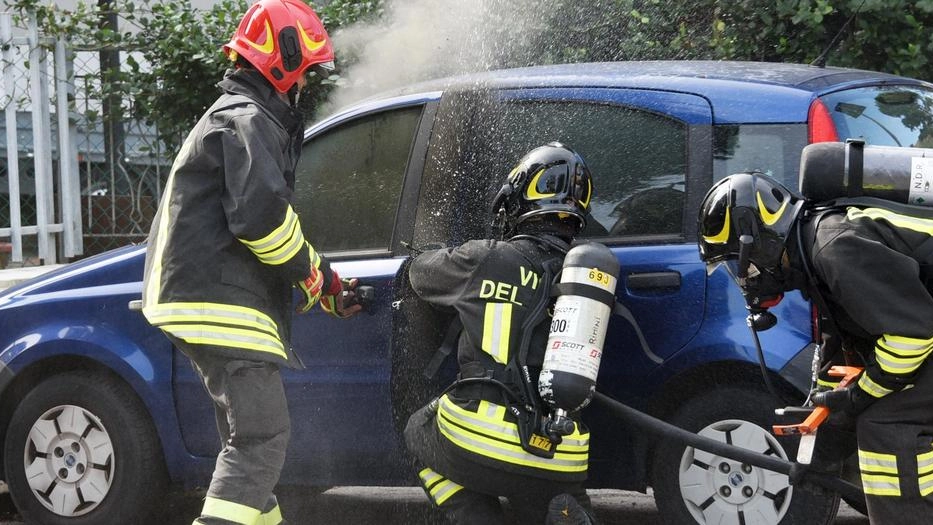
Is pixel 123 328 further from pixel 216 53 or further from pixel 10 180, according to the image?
pixel 10 180

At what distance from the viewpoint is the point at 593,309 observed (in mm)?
3490

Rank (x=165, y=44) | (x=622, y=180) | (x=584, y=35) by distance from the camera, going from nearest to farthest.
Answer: (x=622, y=180), (x=584, y=35), (x=165, y=44)

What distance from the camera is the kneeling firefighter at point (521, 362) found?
3518mm

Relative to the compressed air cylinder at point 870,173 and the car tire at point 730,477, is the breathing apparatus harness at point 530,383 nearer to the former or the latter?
the car tire at point 730,477

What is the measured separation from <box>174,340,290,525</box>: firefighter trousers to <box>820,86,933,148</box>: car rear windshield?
2008 millimetres

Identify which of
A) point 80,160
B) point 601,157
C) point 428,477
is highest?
point 80,160

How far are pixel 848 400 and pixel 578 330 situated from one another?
2.61 ft

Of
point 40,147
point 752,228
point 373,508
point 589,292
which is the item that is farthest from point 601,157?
point 40,147

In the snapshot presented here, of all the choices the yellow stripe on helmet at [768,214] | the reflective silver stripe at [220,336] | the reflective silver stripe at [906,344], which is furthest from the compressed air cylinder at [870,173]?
the reflective silver stripe at [220,336]

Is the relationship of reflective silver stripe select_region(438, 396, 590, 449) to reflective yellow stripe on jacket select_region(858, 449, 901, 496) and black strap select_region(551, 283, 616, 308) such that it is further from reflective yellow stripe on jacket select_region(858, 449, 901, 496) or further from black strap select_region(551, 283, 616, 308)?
reflective yellow stripe on jacket select_region(858, 449, 901, 496)

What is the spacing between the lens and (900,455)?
304 cm

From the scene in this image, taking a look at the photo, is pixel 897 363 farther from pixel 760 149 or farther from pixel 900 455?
pixel 760 149

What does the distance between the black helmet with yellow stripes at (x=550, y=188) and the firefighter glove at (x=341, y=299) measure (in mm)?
669

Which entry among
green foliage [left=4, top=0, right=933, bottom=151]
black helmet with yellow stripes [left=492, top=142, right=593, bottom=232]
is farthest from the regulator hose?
green foliage [left=4, top=0, right=933, bottom=151]
